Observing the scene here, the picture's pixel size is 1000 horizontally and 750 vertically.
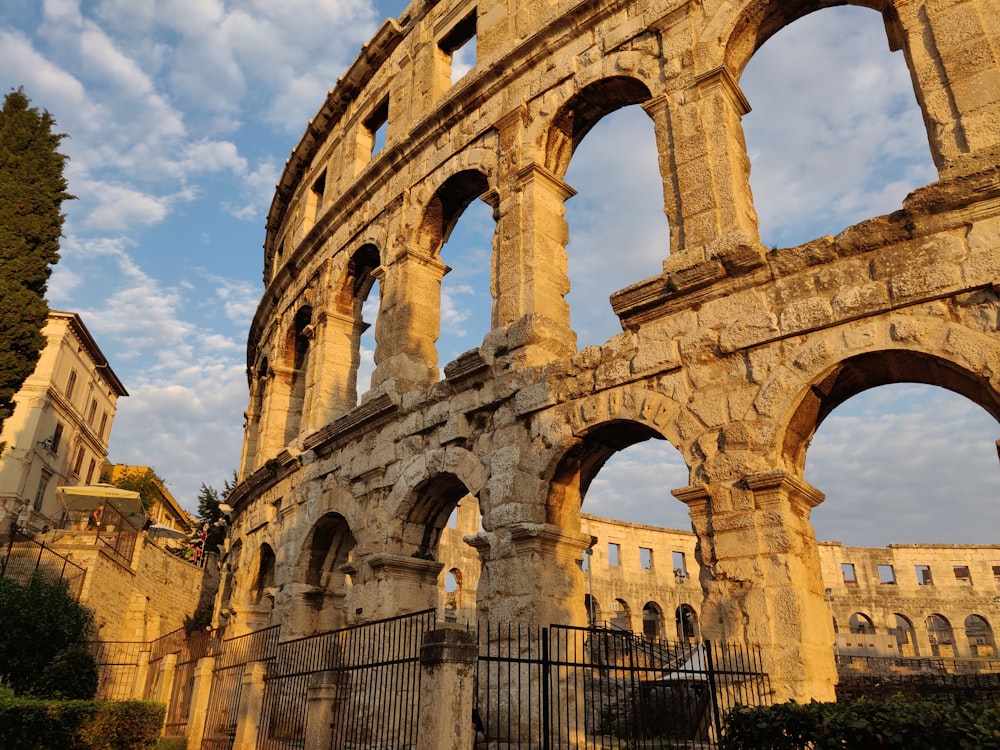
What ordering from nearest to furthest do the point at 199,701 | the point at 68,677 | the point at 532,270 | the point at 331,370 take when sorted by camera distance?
the point at 532,270
the point at 199,701
the point at 68,677
the point at 331,370

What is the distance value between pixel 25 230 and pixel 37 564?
281 inches

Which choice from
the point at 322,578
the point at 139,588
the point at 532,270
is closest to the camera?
the point at 532,270

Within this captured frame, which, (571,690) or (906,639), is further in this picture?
(906,639)

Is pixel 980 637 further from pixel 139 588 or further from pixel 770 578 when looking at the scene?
pixel 139 588

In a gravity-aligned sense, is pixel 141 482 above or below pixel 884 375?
above

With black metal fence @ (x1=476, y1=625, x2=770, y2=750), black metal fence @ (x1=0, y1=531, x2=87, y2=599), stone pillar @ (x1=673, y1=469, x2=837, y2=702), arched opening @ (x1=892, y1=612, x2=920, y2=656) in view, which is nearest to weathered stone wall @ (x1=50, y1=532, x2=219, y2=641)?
black metal fence @ (x1=0, y1=531, x2=87, y2=599)

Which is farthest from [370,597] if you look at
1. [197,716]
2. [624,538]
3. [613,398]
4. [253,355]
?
[624,538]

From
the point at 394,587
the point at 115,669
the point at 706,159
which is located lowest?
the point at 115,669

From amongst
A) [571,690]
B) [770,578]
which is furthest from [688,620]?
[770,578]

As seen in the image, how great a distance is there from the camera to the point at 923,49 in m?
7.21

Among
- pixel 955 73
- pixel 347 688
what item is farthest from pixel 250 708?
pixel 955 73

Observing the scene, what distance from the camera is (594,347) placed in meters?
8.26

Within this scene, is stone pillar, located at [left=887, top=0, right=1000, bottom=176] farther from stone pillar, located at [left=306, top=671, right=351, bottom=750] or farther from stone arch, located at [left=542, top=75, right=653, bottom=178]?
stone pillar, located at [left=306, top=671, right=351, bottom=750]

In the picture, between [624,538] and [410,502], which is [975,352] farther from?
[624,538]
